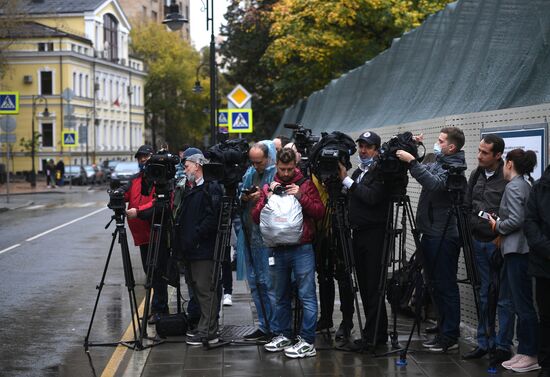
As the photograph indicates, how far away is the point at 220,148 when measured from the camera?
984 cm

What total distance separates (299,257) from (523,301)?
205 cm

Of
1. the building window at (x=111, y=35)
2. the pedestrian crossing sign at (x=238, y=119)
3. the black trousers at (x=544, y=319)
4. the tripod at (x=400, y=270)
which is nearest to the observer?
the black trousers at (x=544, y=319)

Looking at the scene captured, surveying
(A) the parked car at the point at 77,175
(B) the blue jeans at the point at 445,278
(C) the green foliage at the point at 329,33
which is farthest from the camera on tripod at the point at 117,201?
(A) the parked car at the point at 77,175

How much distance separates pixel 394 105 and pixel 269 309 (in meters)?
7.29

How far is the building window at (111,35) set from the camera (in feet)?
319

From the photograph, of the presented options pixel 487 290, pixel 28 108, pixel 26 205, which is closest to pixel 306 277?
pixel 487 290

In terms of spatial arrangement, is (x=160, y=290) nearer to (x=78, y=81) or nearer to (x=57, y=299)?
(x=57, y=299)

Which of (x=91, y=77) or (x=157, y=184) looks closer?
(x=157, y=184)

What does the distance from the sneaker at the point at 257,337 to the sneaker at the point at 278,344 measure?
43cm

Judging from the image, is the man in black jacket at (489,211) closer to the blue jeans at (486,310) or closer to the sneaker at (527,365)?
the blue jeans at (486,310)

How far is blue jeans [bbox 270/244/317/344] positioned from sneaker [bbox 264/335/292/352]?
0.69ft

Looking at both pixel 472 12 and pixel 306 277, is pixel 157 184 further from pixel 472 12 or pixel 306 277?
pixel 472 12

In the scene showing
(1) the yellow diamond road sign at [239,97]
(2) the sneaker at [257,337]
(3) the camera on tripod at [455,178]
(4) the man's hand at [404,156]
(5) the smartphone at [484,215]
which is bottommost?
(2) the sneaker at [257,337]

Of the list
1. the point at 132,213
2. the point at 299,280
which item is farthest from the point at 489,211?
the point at 132,213
